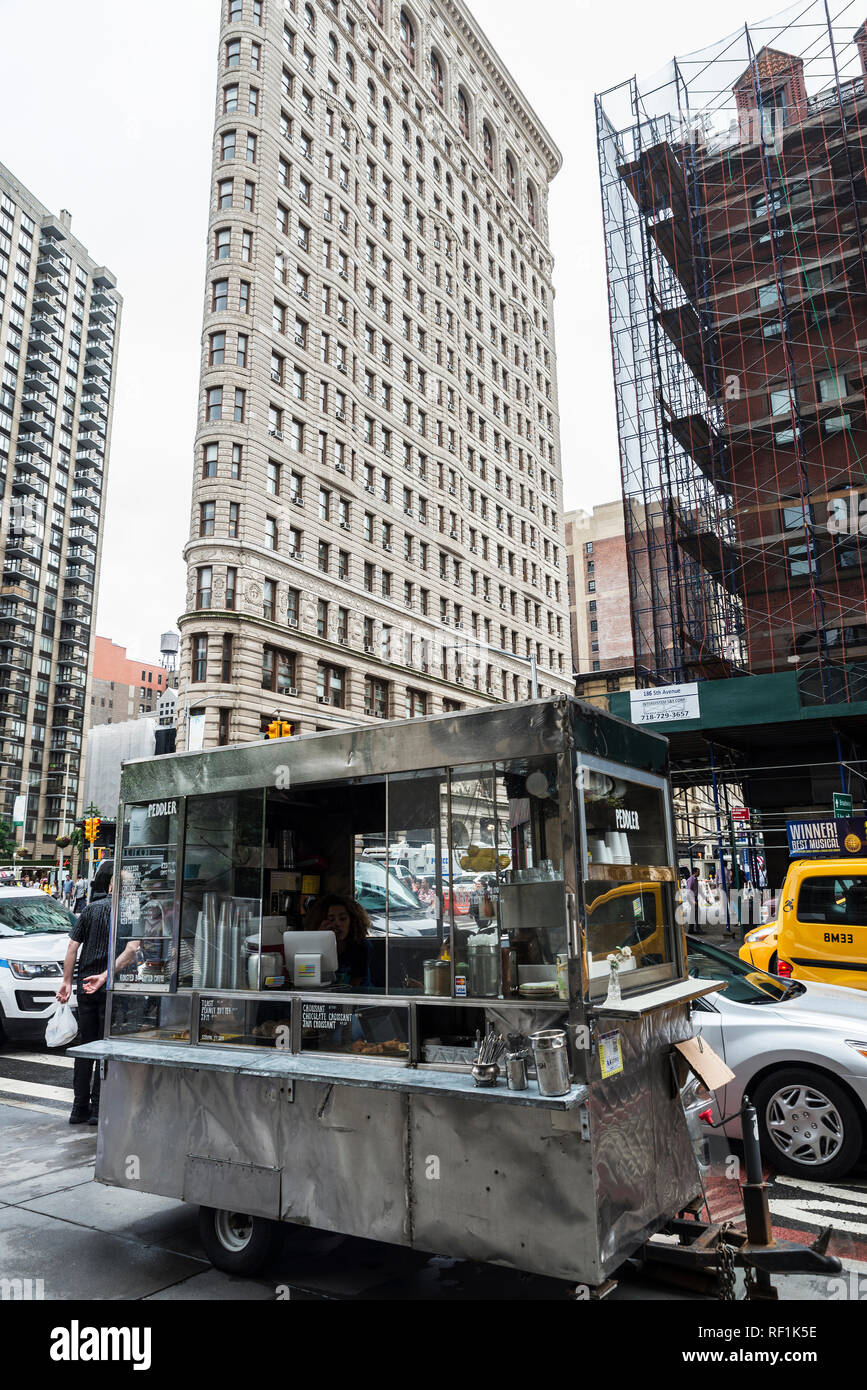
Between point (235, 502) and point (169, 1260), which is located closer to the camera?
point (169, 1260)

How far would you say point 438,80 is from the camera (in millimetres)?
64812

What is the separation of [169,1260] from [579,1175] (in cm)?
273

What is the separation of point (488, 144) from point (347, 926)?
79.1 m

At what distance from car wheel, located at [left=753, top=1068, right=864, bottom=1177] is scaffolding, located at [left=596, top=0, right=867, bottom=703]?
20.9 metres

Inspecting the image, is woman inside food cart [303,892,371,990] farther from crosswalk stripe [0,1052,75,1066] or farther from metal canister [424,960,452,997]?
crosswalk stripe [0,1052,75,1066]

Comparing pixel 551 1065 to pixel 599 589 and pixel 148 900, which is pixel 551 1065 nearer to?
pixel 148 900

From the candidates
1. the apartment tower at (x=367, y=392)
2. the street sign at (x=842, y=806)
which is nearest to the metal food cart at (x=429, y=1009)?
the street sign at (x=842, y=806)

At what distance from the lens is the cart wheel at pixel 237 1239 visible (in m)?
4.64

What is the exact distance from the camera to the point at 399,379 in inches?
2112

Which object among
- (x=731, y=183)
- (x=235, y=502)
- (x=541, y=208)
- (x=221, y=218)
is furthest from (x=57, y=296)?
(x=731, y=183)

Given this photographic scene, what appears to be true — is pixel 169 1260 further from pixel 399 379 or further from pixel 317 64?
pixel 317 64

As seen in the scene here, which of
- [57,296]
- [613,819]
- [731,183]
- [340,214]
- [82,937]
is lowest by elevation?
[82,937]

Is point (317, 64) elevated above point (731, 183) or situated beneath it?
elevated above
